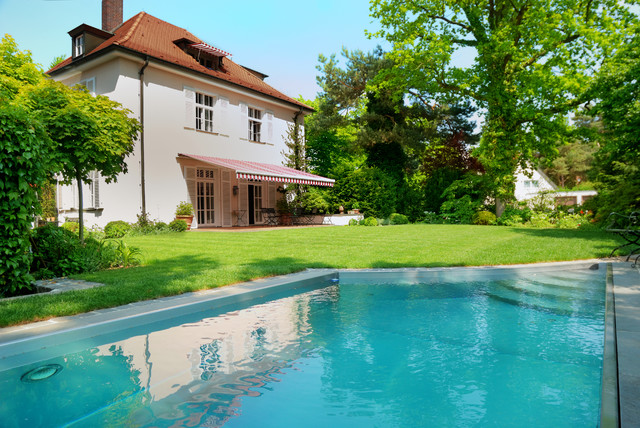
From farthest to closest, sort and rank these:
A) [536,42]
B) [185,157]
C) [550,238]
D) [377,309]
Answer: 1. [536,42]
2. [185,157]
3. [550,238]
4. [377,309]

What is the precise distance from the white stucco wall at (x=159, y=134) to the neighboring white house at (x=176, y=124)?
0.04 m

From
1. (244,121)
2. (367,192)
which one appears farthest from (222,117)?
(367,192)

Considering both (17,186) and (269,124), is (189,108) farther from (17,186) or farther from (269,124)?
(17,186)

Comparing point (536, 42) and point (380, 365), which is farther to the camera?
point (536, 42)

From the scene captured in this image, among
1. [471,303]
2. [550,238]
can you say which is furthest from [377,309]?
[550,238]

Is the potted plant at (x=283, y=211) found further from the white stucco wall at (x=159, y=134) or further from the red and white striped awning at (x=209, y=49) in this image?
the red and white striped awning at (x=209, y=49)

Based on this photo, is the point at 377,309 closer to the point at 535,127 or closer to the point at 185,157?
the point at 185,157

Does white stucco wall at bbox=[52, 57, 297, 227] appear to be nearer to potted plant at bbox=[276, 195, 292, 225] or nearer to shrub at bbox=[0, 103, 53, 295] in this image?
potted plant at bbox=[276, 195, 292, 225]

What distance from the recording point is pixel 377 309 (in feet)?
18.6

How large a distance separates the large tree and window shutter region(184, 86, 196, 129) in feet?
34.9

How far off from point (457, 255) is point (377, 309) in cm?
426

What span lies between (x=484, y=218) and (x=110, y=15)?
71.7 feet

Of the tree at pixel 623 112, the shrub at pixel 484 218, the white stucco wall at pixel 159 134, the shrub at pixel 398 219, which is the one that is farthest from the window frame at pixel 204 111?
the tree at pixel 623 112

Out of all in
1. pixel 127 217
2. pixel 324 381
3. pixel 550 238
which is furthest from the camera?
pixel 127 217
